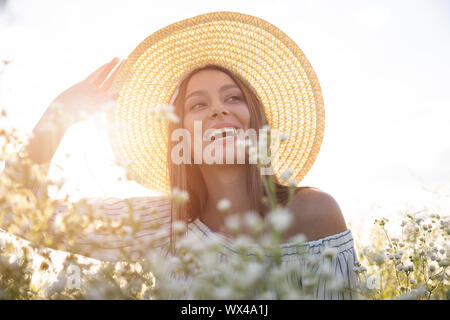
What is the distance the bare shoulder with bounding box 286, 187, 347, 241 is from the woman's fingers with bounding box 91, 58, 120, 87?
1.28m

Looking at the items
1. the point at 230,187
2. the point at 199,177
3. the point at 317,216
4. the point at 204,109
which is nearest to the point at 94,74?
the point at 204,109

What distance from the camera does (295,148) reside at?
210cm

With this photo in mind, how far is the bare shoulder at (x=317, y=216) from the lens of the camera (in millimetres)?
1629

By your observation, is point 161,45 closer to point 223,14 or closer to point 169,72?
point 169,72

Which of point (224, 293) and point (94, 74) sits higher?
point (94, 74)

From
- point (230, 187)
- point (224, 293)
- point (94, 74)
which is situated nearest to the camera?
point (224, 293)

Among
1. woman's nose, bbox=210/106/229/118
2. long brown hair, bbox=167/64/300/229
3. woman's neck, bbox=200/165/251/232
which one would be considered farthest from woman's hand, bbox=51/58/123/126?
woman's neck, bbox=200/165/251/232

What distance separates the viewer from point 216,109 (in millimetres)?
1745

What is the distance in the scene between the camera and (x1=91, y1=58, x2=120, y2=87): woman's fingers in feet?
6.70

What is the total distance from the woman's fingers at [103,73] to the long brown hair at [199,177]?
0.47 m

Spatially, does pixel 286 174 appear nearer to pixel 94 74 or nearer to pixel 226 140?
pixel 226 140

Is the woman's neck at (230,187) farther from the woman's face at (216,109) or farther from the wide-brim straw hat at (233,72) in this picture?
the wide-brim straw hat at (233,72)

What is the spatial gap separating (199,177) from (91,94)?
76 centimetres
